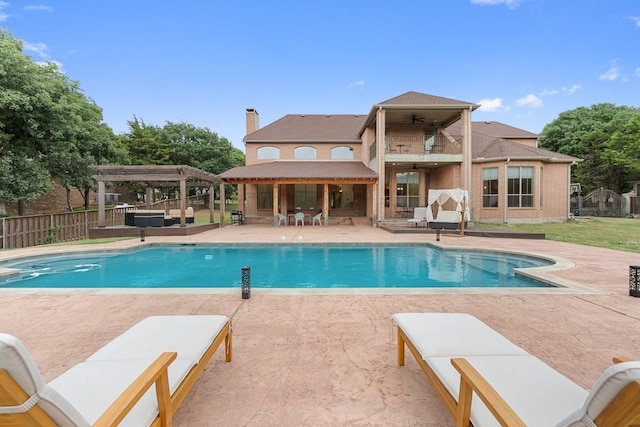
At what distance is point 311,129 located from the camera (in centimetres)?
2294

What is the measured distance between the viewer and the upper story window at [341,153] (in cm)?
2200

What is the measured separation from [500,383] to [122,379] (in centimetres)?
242

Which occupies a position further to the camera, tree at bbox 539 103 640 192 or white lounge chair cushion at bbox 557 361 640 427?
tree at bbox 539 103 640 192

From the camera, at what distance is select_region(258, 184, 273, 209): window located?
2145 centimetres

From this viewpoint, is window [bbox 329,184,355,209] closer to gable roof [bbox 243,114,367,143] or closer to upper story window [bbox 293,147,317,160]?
upper story window [bbox 293,147,317,160]

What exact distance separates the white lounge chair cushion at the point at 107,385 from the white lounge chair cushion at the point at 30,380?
0.49 m

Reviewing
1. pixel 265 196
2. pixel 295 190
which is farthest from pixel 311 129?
pixel 265 196

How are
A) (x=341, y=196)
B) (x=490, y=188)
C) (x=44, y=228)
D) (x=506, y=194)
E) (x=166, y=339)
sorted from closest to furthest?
(x=166, y=339) → (x=44, y=228) → (x=506, y=194) → (x=490, y=188) → (x=341, y=196)

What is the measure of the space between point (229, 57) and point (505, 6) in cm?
2182

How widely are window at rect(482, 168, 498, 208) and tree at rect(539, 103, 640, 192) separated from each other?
13.1m

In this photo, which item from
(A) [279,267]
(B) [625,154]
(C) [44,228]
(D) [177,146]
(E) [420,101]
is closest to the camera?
(A) [279,267]

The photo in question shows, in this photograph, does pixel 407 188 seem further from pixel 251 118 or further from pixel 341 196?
pixel 251 118

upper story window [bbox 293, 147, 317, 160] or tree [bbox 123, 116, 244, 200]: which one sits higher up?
tree [bbox 123, 116, 244, 200]

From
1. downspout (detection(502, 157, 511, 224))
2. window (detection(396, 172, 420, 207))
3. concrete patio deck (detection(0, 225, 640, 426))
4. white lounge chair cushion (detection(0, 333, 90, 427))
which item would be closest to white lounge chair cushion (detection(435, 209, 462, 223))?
window (detection(396, 172, 420, 207))
